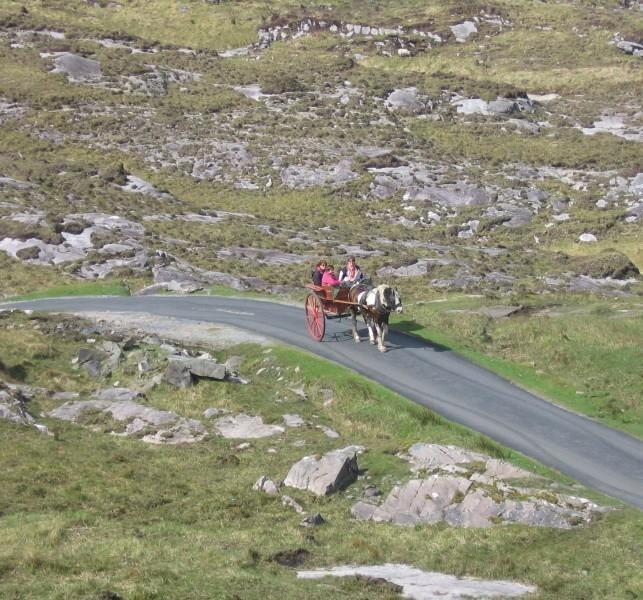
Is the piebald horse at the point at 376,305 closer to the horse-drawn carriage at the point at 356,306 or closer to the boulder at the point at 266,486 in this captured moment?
the horse-drawn carriage at the point at 356,306

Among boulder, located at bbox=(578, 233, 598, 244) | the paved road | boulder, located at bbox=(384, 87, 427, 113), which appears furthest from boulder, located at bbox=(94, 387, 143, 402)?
boulder, located at bbox=(384, 87, 427, 113)

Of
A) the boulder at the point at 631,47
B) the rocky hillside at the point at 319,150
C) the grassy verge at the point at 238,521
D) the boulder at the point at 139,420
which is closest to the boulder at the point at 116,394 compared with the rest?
the boulder at the point at 139,420

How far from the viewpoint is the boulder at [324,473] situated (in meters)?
19.1

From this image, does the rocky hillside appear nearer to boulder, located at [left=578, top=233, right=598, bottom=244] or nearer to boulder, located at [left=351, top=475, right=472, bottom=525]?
boulder, located at [left=578, top=233, right=598, bottom=244]

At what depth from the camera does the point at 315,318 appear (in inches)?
1198

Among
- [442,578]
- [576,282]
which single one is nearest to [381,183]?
[576,282]

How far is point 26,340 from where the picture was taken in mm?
31516

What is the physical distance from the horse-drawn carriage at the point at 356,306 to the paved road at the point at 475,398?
559 millimetres

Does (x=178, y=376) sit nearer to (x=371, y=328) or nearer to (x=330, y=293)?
(x=330, y=293)

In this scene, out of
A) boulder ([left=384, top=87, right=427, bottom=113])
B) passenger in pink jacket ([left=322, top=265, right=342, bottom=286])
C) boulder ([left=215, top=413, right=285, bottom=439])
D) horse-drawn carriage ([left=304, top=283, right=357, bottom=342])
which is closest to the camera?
boulder ([left=215, top=413, right=285, bottom=439])

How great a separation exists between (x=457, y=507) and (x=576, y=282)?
35699mm

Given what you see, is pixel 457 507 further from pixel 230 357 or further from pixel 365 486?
pixel 230 357

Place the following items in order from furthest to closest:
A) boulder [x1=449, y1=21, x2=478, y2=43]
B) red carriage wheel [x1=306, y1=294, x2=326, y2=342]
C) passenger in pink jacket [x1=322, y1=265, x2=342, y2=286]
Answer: boulder [x1=449, y1=21, x2=478, y2=43] < red carriage wheel [x1=306, y1=294, x2=326, y2=342] < passenger in pink jacket [x1=322, y1=265, x2=342, y2=286]

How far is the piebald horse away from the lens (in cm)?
2755
